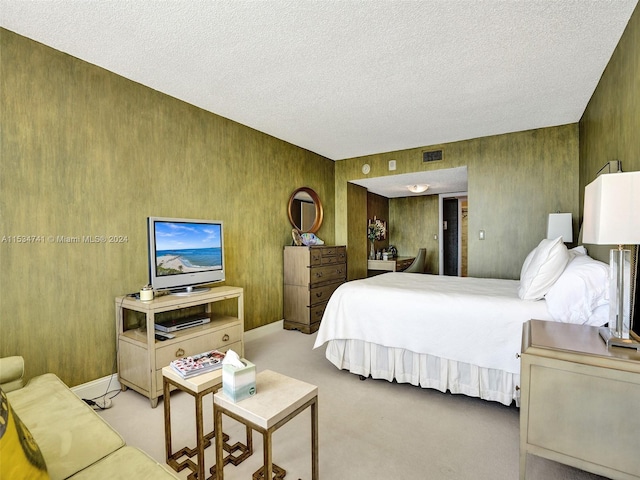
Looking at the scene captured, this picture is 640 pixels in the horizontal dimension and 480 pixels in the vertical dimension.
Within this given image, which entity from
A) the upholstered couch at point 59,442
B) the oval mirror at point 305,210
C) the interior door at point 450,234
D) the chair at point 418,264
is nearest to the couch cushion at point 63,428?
the upholstered couch at point 59,442

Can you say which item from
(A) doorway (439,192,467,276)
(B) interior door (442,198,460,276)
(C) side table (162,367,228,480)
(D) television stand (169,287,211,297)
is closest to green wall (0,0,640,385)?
(D) television stand (169,287,211,297)

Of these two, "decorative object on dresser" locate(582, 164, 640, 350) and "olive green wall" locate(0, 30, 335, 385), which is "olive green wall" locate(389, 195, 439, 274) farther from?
"decorative object on dresser" locate(582, 164, 640, 350)

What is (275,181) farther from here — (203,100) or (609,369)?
(609,369)

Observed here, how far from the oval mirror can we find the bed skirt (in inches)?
82.6

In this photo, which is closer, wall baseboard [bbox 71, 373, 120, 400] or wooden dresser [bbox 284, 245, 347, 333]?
wall baseboard [bbox 71, 373, 120, 400]

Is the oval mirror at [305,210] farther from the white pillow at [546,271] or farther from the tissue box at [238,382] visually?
the tissue box at [238,382]

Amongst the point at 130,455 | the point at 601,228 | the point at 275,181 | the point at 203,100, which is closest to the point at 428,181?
the point at 275,181

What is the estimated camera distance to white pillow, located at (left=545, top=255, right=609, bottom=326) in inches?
74.7

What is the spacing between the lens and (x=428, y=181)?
5.18m

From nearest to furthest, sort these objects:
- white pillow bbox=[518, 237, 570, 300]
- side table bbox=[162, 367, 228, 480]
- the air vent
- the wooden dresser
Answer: side table bbox=[162, 367, 228, 480], white pillow bbox=[518, 237, 570, 300], the wooden dresser, the air vent

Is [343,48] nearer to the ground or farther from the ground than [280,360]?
farther from the ground

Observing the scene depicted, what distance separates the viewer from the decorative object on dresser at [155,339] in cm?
229

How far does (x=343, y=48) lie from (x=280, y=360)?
2.73m

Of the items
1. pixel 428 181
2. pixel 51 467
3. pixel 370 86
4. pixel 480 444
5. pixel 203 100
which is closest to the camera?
pixel 51 467
